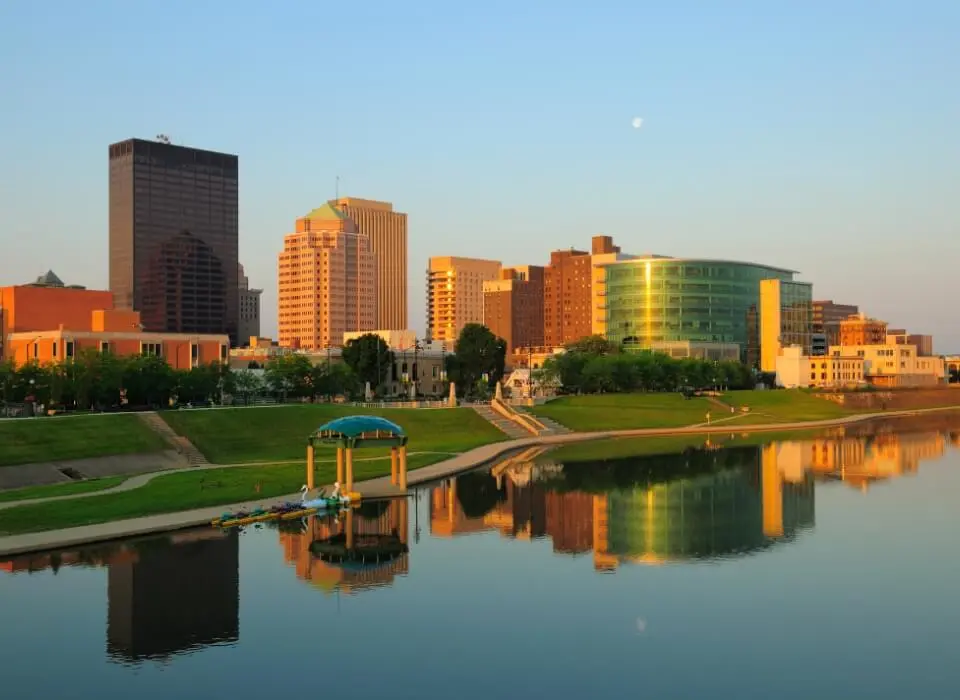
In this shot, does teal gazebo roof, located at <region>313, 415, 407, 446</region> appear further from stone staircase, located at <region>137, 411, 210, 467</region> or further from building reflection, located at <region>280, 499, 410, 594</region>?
stone staircase, located at <region>137, 411, 210, 467</region>

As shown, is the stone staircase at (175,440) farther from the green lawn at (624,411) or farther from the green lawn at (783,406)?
the green lawn at (783,406)

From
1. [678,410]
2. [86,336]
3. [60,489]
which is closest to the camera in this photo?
[60,489]

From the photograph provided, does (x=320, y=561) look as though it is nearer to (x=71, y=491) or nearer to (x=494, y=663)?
(x=494, y=663)

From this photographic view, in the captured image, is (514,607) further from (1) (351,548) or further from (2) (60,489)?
(2) (60,489)

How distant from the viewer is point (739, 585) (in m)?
45.6

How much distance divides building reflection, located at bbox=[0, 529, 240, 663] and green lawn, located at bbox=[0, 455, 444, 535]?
558 cm

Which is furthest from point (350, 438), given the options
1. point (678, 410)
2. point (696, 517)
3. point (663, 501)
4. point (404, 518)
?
point (678, 410)

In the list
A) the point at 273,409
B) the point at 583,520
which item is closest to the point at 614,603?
the point at 583,520

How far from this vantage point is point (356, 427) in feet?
227

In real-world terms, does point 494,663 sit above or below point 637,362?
below

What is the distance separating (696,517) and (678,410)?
92.7 metres

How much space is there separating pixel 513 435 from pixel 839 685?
89.6 meters

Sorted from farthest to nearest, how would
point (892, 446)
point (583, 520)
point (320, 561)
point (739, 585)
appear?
point (892, 446), point (583, 520), point (320, 561), point (739, 585)

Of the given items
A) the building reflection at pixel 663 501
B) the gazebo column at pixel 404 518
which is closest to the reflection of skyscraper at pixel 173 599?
the gazebo column at pixel 404 518
